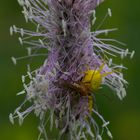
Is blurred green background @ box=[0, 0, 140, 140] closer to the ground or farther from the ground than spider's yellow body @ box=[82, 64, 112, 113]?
closer to the ground

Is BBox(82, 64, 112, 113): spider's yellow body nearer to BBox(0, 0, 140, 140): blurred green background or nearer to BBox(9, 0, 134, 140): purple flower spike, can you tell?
BBox(9, 0, 134, 140): purple flower spike

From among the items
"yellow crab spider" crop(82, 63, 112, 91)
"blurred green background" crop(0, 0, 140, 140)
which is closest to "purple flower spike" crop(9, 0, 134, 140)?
"yellow crab spider" crop(82, 63, 112, 91)

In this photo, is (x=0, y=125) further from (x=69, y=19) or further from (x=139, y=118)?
(x=69, y=19)

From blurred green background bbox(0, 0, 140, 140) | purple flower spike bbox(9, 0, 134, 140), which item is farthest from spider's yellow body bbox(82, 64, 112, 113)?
blurred green background bbox(0, 0, 140, 140)

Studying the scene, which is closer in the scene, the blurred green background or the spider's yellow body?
the spider's yellow body

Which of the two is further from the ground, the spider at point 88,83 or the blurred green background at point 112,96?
the spider at point 88,83

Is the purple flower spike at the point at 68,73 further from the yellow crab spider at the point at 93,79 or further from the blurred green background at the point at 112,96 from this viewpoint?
the blurred green background at the point at 112,96

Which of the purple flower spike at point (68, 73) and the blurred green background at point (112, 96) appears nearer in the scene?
the purple flower spike at point (68, 73)

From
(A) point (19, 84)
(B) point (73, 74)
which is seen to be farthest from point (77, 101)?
(A) point (19, 84)

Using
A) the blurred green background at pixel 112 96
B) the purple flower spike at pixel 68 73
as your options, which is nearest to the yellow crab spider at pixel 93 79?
the purple flower spike at pixel 68 73

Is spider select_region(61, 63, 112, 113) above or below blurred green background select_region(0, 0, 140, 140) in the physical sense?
above
